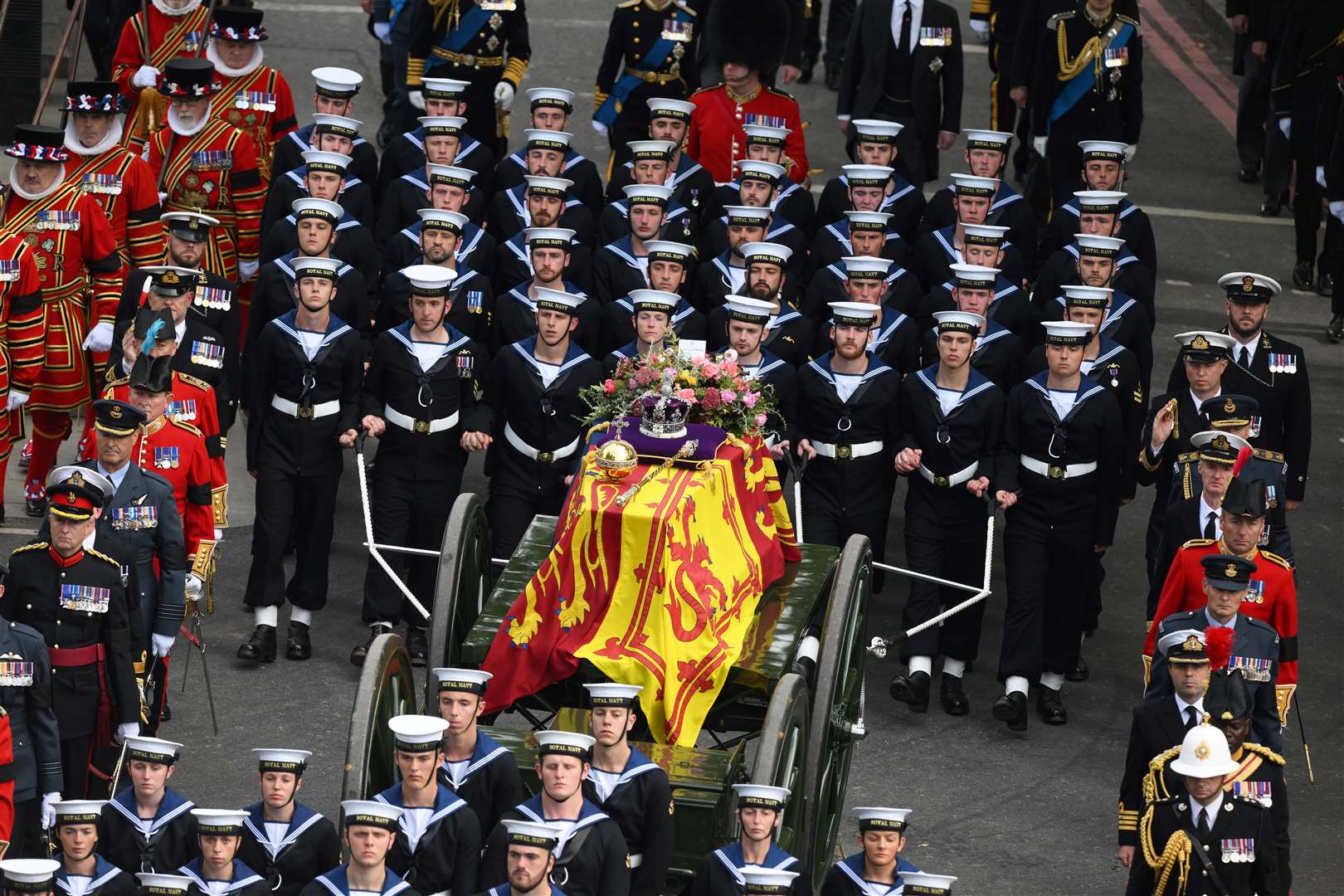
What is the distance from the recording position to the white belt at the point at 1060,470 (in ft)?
45.1

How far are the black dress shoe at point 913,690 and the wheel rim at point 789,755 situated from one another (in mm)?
2425

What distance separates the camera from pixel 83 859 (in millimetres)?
10133

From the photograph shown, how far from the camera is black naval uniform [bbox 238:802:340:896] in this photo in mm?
10430

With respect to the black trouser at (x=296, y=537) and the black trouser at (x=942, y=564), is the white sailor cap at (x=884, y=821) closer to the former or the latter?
the black trouser at (x=942, y=564)

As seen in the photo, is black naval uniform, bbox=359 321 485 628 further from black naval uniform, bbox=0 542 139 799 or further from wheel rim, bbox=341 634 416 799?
wheel rim, bbox=341 634 416 799

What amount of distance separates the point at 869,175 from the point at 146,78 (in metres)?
4.59

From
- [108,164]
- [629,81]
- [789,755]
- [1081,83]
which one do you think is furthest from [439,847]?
[1081,83]

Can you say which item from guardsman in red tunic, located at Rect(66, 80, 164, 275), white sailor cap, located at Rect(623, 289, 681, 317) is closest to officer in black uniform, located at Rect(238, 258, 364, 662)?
white sailor cap, located at Rect(623, 289, 681, 317)

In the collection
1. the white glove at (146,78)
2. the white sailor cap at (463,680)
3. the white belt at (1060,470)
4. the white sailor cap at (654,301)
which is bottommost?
the white sailor cap at (463,680)

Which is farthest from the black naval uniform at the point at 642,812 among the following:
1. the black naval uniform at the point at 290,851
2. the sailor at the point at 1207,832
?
the sailor at the point at 1207,832

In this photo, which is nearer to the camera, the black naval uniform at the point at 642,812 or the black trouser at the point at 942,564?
the black naval uniform at the point at 642,812

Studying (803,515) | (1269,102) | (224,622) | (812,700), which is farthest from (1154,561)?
(1269,102)

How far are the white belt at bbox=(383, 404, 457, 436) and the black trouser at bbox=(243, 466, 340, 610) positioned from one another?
457 millimetres

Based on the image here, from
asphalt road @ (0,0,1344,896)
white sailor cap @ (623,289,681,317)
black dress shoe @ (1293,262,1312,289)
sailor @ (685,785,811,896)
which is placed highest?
white sailor cap @ (623,289,681,317)
